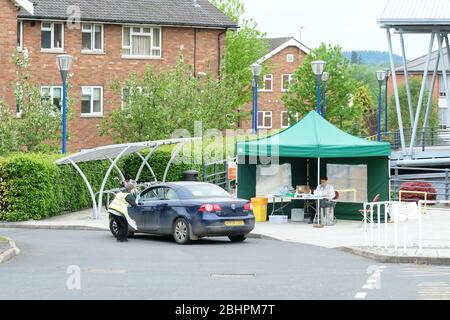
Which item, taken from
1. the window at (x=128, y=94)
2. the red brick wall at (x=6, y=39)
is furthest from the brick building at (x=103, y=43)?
the red brick wall at (x=6, y=39)

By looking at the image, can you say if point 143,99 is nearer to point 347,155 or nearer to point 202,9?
point 202,9

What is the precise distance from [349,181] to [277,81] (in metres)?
57.6

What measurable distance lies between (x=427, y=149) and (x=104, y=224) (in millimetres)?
23270

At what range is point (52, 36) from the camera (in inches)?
2053

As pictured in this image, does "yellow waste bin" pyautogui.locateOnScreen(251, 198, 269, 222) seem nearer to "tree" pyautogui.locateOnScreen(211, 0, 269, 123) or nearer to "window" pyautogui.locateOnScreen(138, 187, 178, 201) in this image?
"window" pyautogui.locateOnScreen(138, 187, 178, 201)

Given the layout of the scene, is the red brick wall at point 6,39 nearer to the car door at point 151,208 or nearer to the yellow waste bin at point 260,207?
the yellow waste bin at point 260,207

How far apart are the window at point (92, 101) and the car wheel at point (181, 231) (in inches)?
1161

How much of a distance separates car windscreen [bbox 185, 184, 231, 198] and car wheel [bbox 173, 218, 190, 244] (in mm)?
635

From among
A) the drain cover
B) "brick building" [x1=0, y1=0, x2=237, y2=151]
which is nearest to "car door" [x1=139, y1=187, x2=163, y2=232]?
the drain cover

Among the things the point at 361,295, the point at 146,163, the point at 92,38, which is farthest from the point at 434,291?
the point at 92,38

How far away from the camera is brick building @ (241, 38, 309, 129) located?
287 ft

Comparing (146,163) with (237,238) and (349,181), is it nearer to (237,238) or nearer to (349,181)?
→ (349,181)
